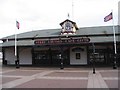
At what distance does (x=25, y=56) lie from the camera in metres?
36.2

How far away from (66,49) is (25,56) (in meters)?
6.54

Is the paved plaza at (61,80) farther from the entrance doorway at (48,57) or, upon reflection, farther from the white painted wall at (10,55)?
the white painted wall at (10,55)

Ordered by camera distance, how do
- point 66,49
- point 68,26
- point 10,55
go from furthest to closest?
point 10,55 < point 68,26 < point 66,49

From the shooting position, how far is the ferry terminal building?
3027 cm

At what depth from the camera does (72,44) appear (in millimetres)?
29922

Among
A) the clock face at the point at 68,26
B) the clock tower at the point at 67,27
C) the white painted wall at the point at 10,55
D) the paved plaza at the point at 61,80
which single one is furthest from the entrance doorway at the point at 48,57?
the paved plaza at the point at 61,80

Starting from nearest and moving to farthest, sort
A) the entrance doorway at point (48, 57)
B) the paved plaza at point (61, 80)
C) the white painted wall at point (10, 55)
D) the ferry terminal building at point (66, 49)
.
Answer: the paved plaza at point (61, 80)
the ferry terminal building at point (66, 49)
the entrance doorway at point (48, 57)
the white painted wall at point (10, 55)

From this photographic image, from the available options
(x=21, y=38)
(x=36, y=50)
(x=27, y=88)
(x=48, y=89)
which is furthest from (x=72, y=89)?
(x=21, y=38)

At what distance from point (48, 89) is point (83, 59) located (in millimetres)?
21077

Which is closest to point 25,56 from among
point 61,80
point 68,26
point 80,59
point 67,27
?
point 67,27

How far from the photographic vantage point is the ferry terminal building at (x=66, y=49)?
30.3 m

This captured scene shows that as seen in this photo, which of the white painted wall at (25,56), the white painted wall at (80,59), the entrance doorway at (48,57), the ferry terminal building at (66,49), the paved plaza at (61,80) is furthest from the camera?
the white painted wall at (25,56)

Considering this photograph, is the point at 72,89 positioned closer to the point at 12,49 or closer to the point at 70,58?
the point at 70,58

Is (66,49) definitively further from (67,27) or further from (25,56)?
(25,56)
